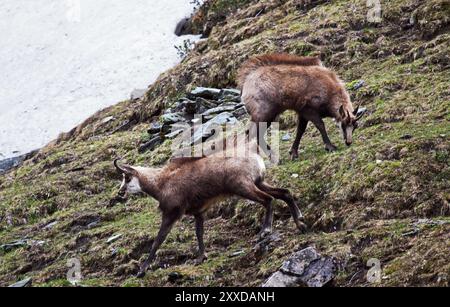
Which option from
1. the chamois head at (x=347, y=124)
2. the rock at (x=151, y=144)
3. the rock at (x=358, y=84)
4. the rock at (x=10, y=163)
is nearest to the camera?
the chamois head at (x=347, y=124)

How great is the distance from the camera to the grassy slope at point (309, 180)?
955 centimetres

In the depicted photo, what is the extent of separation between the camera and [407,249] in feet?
28.5

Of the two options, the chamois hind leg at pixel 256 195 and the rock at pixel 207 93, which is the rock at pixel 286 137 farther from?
the chamois hind leg at pixel 256 195

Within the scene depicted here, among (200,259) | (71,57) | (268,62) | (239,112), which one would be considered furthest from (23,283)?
(71,57)

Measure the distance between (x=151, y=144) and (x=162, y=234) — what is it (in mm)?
7001

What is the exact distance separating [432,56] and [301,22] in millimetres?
5367

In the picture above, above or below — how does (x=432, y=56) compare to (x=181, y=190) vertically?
below

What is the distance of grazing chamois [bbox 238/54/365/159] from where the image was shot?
13.0 meters

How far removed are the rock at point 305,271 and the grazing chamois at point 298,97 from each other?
4220 millimetres

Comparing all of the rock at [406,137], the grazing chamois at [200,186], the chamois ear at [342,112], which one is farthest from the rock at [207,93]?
the grazing chamois at [200,186]

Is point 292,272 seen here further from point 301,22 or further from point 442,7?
point 301,22

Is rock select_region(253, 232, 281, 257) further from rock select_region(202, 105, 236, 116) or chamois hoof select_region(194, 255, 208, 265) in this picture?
rock select_region(202, 105, 236, 116)

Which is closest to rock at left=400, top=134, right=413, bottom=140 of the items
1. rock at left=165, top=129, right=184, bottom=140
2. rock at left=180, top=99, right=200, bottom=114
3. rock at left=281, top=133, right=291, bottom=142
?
rock at left=281, top=133, right=291, bottom=142
